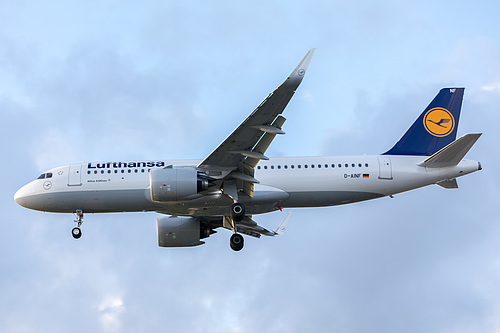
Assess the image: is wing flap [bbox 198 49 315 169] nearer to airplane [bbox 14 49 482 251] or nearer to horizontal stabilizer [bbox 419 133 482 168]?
airplane [bbox 14 49 482 251]

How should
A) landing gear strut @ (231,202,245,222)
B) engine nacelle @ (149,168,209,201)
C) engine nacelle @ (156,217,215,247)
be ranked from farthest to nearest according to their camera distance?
engine nacelle @ (156,217,215,247) → landing gear strut @ (231,202,245,222) → engine nacelle @ (149,168,209,201)

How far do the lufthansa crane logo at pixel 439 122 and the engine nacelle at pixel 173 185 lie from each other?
12.6 meters

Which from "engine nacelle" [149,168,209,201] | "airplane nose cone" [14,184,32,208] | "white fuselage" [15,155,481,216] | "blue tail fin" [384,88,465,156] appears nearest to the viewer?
"engine nacelle" [149,168,209,201]

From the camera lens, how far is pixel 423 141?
3494 cm

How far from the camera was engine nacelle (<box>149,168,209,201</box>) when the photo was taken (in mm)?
29984

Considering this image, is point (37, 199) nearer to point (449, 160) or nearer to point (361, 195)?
point (361, 195)

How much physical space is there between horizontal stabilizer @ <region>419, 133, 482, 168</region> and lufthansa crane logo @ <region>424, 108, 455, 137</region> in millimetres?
2614

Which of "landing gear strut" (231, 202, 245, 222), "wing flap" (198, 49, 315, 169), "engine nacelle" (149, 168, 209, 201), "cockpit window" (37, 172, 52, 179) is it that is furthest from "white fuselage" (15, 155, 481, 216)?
"wing flap" (198, 49, 315, 169)

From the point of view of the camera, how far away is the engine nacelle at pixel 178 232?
3672 centimetres

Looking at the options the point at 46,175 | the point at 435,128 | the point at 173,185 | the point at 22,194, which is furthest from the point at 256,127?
the point at 22,194

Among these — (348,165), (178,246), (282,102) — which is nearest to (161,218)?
(178,246)

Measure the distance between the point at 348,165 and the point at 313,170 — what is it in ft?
5.50

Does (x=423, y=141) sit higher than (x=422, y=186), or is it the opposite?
(x=423, y=141)

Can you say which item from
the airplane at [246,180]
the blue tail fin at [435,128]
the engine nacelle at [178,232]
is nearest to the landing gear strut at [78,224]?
the airplane at [246,180]
